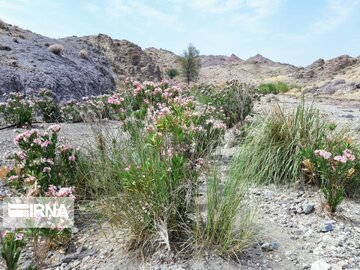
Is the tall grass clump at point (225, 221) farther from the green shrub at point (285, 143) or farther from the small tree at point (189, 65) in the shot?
the small tree at point (189, 65)

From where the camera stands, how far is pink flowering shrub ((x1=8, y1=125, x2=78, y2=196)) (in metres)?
3.68

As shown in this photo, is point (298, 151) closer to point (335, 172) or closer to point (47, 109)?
point (335, 172)

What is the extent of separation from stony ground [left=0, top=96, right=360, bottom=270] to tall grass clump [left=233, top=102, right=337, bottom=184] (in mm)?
517

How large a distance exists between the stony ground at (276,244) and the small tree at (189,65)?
5547 centimetres

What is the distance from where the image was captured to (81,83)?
17125 millimetres

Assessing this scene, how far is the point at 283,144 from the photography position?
4824 mm

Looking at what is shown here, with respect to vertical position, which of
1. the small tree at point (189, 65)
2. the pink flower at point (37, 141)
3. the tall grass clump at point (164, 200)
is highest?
the small tree at point (189, 65)

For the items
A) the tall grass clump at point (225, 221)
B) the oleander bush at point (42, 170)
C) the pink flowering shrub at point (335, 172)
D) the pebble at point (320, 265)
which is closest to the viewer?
the pebble at point (320, 265)

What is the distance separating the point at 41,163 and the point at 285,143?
3.25 m

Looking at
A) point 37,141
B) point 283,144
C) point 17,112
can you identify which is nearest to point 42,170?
point 37,141

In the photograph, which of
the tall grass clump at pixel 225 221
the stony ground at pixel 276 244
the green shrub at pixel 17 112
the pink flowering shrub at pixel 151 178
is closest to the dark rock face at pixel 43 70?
the green shrub at pixel 17 112

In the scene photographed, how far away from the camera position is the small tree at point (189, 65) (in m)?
58.9

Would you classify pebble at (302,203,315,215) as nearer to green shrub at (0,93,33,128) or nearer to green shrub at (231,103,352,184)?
green shrub at (231,103,352,184)

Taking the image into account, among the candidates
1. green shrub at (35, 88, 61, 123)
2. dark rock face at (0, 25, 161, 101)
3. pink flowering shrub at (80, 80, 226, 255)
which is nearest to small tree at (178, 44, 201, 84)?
dark rock face at (0, 25, 161, 101)
